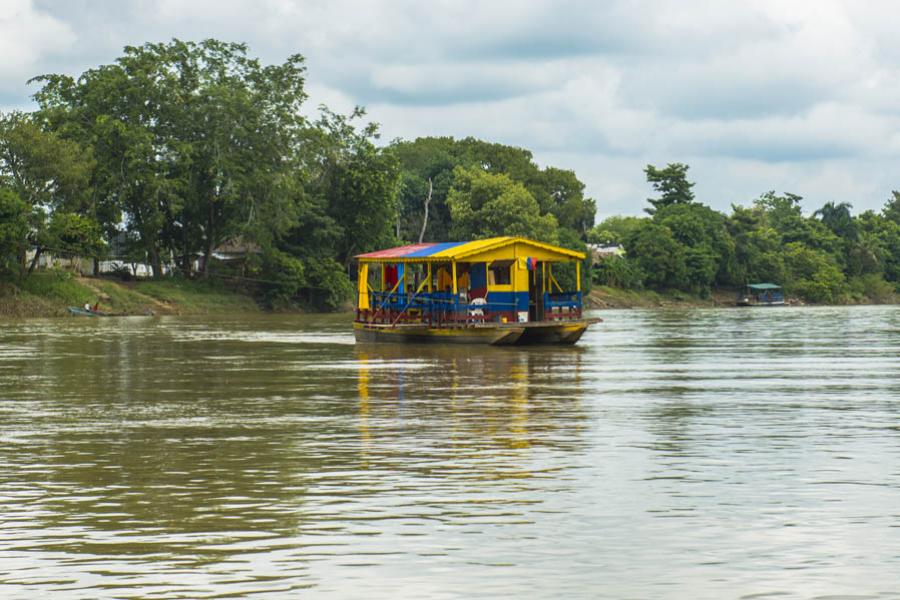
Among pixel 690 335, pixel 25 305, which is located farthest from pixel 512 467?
pixel 25 305

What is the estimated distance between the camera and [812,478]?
42.2 feet

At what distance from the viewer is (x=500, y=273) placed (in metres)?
41.5

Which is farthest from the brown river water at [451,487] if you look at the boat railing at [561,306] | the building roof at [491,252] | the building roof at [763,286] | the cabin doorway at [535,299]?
the building roof at [763,286]

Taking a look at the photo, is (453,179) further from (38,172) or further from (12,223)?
(12,223)

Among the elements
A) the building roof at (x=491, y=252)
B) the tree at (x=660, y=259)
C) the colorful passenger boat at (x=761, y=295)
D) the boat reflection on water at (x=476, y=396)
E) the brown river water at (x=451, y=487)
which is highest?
the tree at (x=660, y=259)

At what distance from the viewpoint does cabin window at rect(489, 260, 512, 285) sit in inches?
1625

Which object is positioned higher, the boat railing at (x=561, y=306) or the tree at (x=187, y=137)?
the tree at (x=187, y=137)

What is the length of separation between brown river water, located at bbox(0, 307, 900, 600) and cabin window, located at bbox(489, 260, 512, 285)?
1435 cm

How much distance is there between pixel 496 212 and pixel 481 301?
67.2 metres

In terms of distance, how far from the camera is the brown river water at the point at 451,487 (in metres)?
8.92

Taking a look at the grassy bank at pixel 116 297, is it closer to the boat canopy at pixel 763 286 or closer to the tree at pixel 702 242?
the tree at pixel 702 242

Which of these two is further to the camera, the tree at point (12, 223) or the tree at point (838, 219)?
the tree at point (838, 219)

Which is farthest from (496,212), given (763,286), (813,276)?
(813,276)

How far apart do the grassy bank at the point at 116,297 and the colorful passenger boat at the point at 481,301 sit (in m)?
37.9
